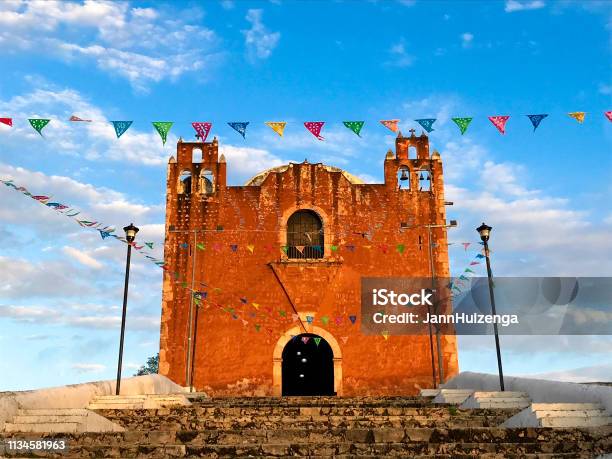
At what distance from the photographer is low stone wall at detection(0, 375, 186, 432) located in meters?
6.56

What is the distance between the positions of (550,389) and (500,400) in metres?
0.70

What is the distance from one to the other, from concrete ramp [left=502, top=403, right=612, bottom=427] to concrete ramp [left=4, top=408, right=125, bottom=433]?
186 inches

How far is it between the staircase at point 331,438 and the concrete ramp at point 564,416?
0.34m

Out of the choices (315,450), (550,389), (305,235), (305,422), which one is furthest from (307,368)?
(315,450)

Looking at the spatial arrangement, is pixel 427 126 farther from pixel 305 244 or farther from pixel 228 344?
pixel 228 344

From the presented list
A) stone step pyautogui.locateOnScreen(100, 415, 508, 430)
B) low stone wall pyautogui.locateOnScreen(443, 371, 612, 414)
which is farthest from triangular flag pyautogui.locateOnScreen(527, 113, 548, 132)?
stone step pyautogui.locateOnScreen(100, 415, 508, 430)

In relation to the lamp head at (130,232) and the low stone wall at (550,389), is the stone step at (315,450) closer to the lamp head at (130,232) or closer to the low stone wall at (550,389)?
the low stone wall at (550,389)

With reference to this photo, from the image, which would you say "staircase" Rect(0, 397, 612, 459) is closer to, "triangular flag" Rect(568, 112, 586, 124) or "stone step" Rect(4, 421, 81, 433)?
"stone step" Rect(4, 421, 81, 433)

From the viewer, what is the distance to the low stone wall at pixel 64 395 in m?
6.56

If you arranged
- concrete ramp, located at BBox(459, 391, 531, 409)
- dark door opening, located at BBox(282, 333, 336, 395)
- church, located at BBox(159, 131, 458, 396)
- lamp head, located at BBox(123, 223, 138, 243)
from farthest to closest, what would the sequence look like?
dark door opening, located at BBox(282, 333, 336, 395) < church, located at BBox(159, 131, 458, 396) < lamp head, located at BBox(123, 223, 138, 243) < concrete ramp, located at BBox(459, 391, 531, 409)

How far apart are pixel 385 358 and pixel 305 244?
4001mm

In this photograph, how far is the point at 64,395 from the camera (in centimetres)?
789

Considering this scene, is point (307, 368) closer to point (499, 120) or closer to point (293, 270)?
point (293, 270)

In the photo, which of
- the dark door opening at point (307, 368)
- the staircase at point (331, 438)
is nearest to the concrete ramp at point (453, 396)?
the staircase at point (331, 438)
